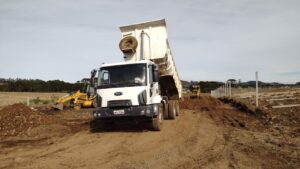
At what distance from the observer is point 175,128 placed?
13203 millimetres

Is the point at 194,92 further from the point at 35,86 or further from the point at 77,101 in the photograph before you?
the point at 35,86

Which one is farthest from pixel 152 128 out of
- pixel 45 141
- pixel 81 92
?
pixel 81 92

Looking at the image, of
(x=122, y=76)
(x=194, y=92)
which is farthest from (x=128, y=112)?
(x=194, y=92)

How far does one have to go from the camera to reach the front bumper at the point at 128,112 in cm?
1157

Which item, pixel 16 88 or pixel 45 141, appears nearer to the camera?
pixel 45 141

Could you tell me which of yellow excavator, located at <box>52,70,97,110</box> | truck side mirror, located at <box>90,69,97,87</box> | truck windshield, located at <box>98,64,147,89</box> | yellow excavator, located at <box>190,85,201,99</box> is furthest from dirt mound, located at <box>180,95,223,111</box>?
truck side mirror, located at <box>90,69,97,87</box>

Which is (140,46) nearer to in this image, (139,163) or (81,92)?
(139,163)

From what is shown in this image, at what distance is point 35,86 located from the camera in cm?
6531

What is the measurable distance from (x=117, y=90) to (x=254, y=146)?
5.24 metres

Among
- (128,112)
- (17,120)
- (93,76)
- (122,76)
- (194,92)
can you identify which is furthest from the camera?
(194,92)

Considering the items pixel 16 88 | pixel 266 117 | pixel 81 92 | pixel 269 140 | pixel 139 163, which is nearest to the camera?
pixel 139 163

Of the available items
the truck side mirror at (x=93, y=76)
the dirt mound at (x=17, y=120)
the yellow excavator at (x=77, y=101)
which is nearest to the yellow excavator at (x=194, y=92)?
the yellow excavator at (x=77, y=101)

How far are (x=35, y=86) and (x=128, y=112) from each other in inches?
2292

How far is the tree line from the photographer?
62688 millimetres
